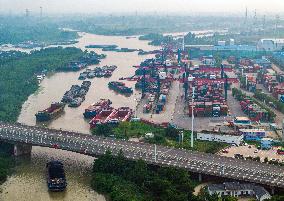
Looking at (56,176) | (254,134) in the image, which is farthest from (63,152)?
(254,134)

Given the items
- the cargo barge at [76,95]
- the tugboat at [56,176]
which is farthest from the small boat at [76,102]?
the tugboat at [56,176]

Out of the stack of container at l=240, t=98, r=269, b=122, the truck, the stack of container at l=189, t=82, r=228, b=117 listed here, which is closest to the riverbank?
the stack of container at l=189, t=82, r=228, b=117

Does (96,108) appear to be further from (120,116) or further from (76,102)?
(76,102)

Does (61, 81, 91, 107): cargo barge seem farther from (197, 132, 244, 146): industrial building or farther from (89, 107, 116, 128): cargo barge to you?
(197, 132, 244, 146): industrial building

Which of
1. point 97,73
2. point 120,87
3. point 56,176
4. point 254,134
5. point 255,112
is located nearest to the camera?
point 56,176

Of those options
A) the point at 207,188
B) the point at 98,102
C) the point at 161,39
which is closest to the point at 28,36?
the point at 161,39

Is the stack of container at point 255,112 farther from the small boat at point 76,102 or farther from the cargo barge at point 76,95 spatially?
the cargo barge at point 76,95

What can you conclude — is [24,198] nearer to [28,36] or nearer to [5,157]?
[5,157]
